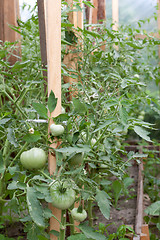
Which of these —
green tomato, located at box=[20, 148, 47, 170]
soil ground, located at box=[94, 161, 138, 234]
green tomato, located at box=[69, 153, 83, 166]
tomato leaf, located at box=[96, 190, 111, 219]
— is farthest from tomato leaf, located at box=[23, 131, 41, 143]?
soil ground, located at box=[94, 161, 138, 234]

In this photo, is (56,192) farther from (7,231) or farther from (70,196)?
(7,231)

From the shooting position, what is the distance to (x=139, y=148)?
308 centimetres

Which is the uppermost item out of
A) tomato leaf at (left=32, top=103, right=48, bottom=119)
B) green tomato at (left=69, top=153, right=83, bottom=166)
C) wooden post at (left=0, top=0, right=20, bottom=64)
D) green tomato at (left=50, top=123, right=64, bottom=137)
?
wooden post at (left=0, top=0, right=20, bottom=64)

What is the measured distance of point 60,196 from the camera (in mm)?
886

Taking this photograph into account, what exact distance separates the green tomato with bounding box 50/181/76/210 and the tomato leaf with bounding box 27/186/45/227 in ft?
0.36

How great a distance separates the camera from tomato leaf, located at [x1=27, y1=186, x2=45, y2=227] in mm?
729

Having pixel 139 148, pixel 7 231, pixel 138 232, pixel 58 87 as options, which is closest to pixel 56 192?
pixel 58 87

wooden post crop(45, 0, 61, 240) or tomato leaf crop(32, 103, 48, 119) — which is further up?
wooden post crop(45, 0, 61, 240)

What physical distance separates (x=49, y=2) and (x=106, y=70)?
28.5 inches

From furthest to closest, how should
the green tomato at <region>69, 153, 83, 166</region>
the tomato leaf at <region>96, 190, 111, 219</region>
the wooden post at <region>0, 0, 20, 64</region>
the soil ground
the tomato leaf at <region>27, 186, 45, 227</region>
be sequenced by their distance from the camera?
the wooden post at <region>0, 0, 20, 64</region> < the soil ground < the green tomato at <region>69, 153, 83, 166</region> < the tomato leaf at <region>96, 190, 111, 219</region> < the tomato leaf at <region>27, 186, 45, 227</region>

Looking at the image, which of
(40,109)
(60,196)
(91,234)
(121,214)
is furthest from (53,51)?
(121,214)

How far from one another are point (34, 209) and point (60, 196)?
0.15 metres

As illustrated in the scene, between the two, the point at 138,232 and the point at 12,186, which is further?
the point at 138,232

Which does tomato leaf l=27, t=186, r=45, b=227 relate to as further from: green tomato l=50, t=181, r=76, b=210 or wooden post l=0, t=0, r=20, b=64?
wooden post l=0, t=0, r=20, b=64
